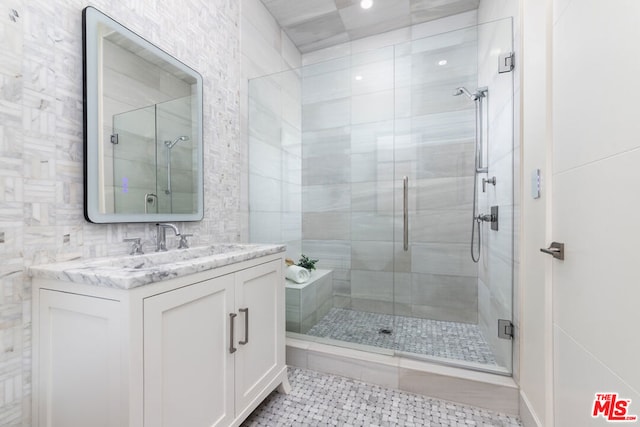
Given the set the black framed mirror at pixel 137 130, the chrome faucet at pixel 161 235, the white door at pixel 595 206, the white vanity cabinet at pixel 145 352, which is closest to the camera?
the white door at pixel 595 206

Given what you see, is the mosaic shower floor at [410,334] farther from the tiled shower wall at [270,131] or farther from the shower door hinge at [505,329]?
the tiled shower wall at [270,131]

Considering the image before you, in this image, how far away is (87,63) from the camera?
43.3 inches

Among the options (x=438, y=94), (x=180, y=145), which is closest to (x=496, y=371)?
(x=438, y=94)

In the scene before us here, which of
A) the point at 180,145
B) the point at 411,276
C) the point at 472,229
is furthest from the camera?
the point at 411,276

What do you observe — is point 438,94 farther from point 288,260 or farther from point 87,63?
point 87,63

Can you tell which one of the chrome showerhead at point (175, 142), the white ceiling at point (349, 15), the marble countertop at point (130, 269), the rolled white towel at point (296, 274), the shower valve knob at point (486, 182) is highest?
the white ceiling at point (349, 15)

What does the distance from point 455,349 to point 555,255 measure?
3.55ft

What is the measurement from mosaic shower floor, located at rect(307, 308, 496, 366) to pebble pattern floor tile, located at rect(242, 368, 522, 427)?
291 mm

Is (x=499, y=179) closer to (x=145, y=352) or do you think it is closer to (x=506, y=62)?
(x=506, y=62)

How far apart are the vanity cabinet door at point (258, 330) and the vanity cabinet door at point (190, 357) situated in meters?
0.07

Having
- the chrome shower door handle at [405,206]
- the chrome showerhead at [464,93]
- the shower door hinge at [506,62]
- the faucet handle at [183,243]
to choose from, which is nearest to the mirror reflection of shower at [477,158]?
the chrome showerhead at [464,93]

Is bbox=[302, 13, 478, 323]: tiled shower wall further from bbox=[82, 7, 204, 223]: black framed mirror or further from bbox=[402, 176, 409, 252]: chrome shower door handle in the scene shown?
bbox=[82, 7, 204, 223]: black framed mirror

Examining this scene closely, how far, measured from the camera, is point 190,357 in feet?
3.14

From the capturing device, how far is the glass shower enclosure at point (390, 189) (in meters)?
1.99
